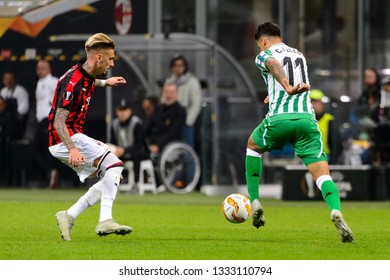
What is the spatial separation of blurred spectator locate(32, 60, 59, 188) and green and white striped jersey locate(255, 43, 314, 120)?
36.7 ft

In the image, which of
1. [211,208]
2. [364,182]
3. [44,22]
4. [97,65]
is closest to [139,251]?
[97,65]

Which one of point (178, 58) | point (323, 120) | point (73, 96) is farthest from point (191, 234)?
point (178, 58)

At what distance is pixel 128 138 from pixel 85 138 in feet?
33.1

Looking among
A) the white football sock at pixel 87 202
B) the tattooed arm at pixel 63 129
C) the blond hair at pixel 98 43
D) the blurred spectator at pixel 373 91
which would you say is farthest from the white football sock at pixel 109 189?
the blurred spectator at pixel 373 91

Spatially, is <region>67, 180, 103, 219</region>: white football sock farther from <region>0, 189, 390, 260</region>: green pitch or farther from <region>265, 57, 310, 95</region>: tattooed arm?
<region>265, 57, 310, 95</region>: tattooed arm

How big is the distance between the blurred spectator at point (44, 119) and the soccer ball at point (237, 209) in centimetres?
1080

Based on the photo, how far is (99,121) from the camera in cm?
2461

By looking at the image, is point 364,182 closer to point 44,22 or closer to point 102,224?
point 44,22

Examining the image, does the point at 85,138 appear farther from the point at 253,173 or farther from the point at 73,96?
the point at 253,173

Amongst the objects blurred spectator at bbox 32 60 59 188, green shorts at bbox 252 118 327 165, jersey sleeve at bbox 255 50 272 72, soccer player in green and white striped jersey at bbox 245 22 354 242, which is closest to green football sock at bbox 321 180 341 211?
soccer player in green and white striped jersey at bbox 245 22 354 242

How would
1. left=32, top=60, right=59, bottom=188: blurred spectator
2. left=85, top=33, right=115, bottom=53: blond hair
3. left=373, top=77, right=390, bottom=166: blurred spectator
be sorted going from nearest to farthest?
left=85, top=33, right=115, bottom=53: blond hair
left=373, top=77, right=390, bottom=166: blurred spectator
left=32, top=60, right=59, bottom=188: blurred spectator

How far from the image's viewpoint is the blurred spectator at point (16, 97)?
24812mm

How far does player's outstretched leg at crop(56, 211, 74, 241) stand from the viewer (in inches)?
509

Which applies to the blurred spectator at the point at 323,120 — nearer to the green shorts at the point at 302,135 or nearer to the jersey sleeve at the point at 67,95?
the green shorts at the point at 302,135
